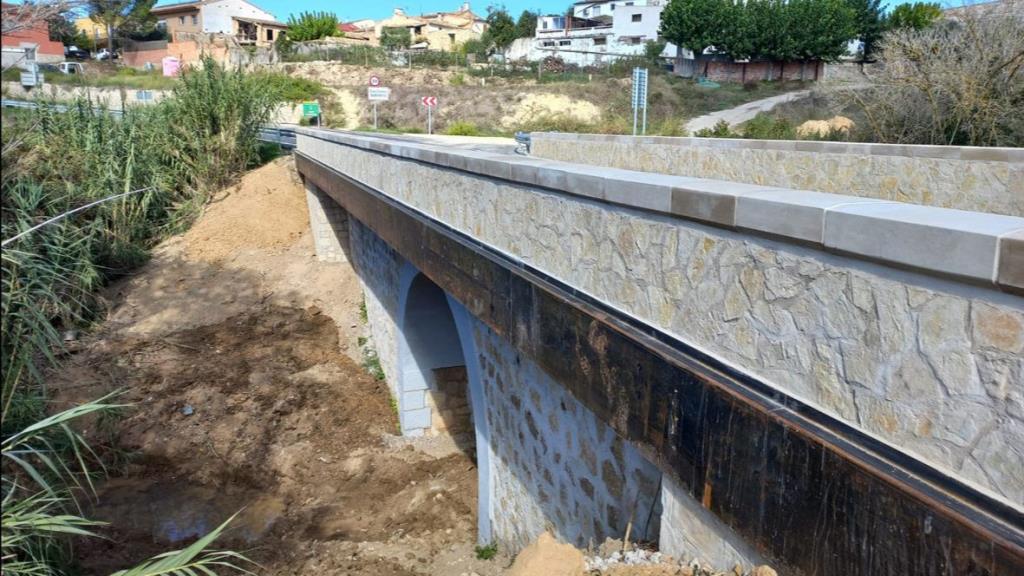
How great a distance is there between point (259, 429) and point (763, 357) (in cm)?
983

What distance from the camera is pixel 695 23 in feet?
127

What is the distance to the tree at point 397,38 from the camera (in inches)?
2108

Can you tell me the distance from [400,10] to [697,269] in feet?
222

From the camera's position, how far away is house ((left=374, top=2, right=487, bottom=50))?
58312 mm

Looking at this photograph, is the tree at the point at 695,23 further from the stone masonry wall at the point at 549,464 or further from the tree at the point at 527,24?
the stone masonry wall at the point at 549,464

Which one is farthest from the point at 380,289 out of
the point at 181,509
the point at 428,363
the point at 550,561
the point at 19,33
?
the point at 550,561

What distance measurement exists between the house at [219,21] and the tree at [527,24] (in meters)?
18.9

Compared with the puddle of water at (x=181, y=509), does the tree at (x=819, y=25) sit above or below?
above

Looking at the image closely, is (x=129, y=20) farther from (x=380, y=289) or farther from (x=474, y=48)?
(x=380, y=289)

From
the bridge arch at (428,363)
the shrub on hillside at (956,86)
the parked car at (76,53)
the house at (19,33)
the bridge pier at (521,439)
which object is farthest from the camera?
the parked car at (76,53)

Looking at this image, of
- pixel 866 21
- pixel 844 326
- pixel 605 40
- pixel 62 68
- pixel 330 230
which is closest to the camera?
pixel 844 326

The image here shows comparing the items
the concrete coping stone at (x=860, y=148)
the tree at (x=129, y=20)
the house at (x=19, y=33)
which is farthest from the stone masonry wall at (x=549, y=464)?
the tree at (x=129, y=20)

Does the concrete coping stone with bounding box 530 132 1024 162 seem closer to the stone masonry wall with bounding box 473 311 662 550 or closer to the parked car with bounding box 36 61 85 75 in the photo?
the stone masonry wall with bounding box 473 311 662 550

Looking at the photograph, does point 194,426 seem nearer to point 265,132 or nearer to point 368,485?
point 368,485
